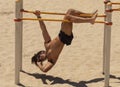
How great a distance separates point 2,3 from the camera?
1272cm

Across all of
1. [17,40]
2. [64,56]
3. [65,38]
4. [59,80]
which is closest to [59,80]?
[59,80]

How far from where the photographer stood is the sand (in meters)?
6.77

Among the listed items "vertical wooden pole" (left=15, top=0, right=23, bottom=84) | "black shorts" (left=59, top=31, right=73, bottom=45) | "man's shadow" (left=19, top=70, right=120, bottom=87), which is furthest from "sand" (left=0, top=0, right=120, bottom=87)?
"black shorts" (left=59, top=31, right=73, bottom=45)

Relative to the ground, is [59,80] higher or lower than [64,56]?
lower

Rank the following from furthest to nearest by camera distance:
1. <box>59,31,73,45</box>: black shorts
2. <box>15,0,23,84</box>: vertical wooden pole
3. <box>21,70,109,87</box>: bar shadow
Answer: <box>59,31,73,45</box>: black shorts < <box>21,70,109,87</box>: bar shadow < <box>15,0,23,84</box>: vertical wooden pole

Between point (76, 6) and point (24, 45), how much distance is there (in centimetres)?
380

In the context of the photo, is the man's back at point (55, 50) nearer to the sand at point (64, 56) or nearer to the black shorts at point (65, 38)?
the black shorts at point (65, 38)

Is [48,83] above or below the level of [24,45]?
below

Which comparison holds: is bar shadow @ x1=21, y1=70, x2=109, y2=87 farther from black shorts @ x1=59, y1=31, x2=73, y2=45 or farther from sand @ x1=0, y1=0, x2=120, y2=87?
black shorts @ x1=59, y1=31, x2=73, y2=45

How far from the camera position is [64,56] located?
820 centimetres

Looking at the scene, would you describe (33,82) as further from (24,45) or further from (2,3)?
(2,3)

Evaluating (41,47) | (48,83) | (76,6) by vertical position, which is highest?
(76,6)

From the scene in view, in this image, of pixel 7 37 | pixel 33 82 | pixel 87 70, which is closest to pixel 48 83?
pixel 33 82

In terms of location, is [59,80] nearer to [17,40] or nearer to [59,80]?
[59,80]
